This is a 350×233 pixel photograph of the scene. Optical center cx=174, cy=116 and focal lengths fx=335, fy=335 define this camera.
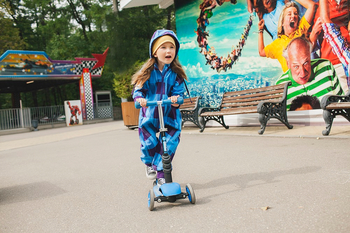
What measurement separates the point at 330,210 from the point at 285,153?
263cm

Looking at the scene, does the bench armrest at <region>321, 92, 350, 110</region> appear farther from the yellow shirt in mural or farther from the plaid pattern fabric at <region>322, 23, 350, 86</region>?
the yellow shirt in mural

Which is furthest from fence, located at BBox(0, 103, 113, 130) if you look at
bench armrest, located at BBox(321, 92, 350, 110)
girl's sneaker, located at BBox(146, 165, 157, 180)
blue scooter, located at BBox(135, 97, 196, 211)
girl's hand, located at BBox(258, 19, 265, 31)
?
blue scooter, located at BBox(135, 97, 196, 211)

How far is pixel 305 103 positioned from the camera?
8328 mm

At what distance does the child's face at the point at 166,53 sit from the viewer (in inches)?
131

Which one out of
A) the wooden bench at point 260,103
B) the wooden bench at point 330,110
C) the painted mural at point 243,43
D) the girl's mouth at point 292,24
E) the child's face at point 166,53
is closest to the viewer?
the child's face at point 166,53

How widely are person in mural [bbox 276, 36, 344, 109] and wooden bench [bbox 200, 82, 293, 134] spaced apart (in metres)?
0.67

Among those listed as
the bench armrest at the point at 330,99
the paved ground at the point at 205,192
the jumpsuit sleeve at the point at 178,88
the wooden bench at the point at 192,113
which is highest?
the jumpsuit sleeve at the point at 178,88

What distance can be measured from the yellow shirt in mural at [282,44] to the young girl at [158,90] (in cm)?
585

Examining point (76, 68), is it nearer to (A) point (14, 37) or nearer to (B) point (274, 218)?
(A) point (14, 37)

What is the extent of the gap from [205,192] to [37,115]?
21185mm

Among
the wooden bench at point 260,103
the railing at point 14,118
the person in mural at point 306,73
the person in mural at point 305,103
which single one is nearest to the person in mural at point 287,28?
the person in mural at point 306,73

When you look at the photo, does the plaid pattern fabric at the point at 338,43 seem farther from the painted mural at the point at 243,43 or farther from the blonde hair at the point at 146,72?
the blonde hair at the point at 146,72

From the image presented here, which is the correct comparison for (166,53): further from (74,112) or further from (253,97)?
(74,112)

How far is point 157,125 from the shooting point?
3455mm
